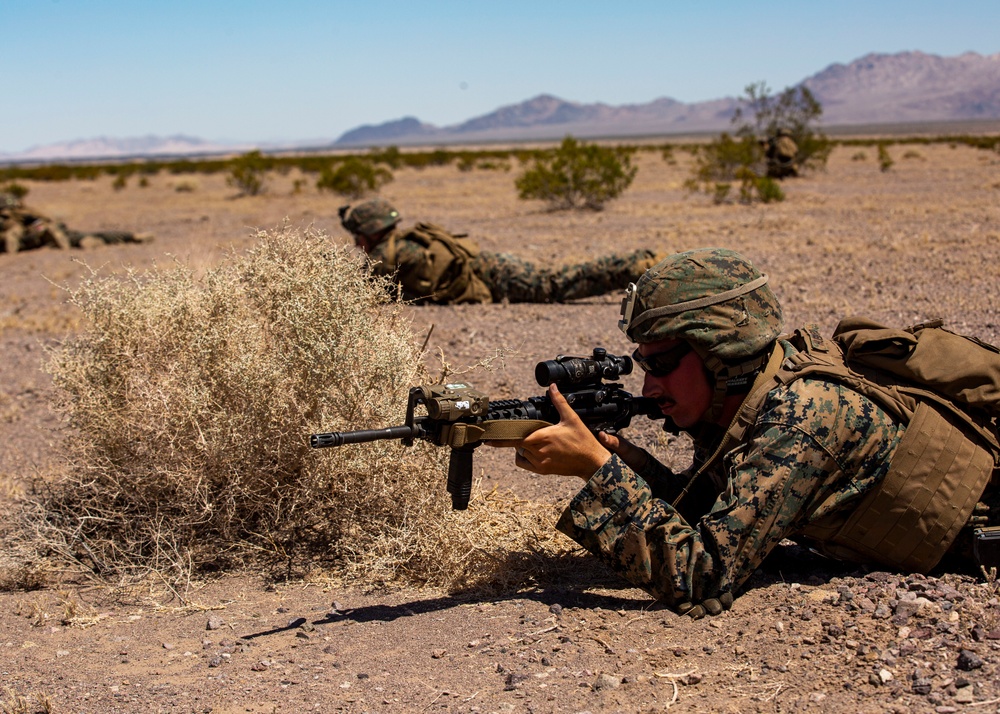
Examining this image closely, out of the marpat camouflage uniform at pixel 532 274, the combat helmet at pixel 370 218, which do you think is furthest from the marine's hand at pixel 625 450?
the combat helmet at pixel 370 218

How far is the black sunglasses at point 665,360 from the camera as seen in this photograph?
274cm

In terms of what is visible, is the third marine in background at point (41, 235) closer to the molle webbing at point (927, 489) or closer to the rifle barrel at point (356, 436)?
the rifle barrel at point (356, 436)

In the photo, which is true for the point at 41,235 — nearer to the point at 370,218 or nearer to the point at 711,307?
the point at 370,218

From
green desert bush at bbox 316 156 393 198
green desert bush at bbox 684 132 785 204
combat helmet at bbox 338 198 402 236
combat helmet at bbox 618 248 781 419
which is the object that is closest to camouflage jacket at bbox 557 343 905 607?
combat helmet at bbox 618 248 781 419

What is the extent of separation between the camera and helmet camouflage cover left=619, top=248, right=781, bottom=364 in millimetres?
2623

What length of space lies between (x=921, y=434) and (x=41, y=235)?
49.0 ft

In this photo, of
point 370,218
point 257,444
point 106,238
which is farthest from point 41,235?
point 257,444

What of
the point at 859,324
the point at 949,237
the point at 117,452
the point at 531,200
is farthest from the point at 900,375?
the point at 531,200

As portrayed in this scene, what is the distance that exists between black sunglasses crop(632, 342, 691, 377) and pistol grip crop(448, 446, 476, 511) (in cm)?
60

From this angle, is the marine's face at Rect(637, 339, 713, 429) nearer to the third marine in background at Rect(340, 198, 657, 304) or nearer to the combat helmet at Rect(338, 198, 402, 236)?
the third marine in background at Rect(340, 198, 657, 304)

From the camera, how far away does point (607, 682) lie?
2.47 m

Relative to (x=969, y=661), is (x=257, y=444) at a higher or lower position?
higher

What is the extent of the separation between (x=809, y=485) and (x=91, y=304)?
10.4 feet

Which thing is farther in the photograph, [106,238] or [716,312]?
[106,238]
